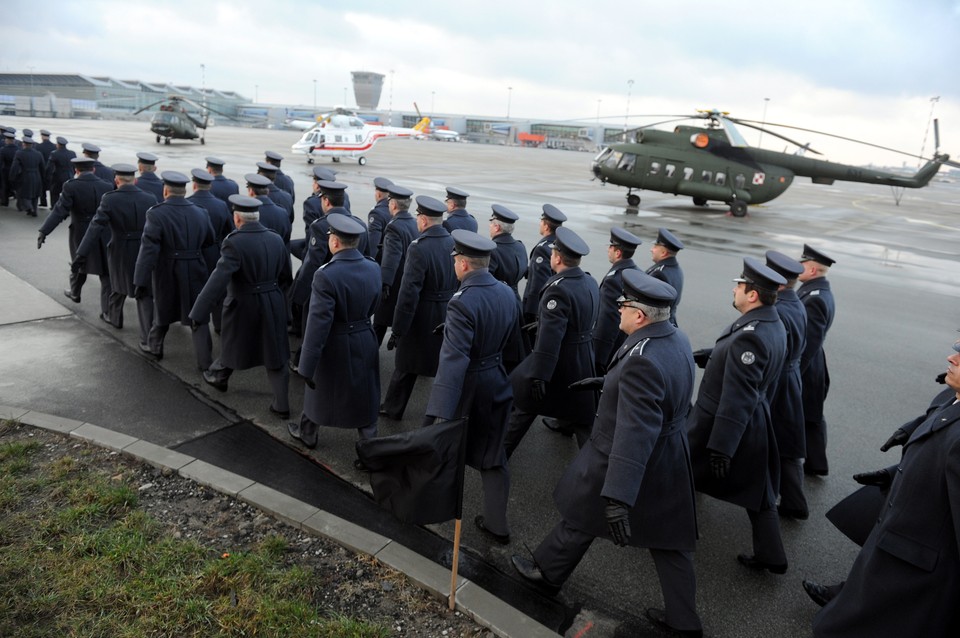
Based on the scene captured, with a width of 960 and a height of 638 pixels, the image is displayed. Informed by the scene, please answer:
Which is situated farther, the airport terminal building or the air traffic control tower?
the air traffic control tower

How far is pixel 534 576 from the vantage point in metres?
3.62

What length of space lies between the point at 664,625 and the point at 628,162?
19.7 meters

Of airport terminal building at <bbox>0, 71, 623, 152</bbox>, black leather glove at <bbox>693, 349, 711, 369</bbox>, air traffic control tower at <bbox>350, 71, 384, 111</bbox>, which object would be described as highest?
air traffic control tower at <bbox>350, 71, 384, 111</bbox>

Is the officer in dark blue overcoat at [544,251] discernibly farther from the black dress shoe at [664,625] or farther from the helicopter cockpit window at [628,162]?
the helicopter cockpit window at [628,162]

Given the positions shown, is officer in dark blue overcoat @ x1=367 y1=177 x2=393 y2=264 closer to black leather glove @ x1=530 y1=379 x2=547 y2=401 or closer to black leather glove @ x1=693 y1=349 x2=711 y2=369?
black leather glove @ x1=530 y1=379 x2=547 y2=401

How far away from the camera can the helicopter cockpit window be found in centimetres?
2131

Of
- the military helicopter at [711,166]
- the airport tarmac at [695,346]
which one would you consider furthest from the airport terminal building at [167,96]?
the airport tarmac at [695,346]

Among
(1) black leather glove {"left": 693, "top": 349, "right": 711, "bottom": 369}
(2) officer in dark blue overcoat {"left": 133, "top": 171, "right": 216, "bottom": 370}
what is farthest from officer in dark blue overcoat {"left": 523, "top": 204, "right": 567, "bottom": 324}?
(2) officer in dark blue overcoat {"left": 133, "top": 171, "right": 216, "bottom": 370}

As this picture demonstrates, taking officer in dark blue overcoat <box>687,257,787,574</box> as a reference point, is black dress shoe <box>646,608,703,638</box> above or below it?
below

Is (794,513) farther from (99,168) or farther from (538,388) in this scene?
(99,168)

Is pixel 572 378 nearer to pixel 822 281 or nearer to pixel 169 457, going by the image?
pixel 822 281

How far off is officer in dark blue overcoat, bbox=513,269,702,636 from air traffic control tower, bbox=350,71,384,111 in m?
160

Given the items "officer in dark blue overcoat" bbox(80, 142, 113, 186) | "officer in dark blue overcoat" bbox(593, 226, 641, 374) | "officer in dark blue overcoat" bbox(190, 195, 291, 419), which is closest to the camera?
"officer in dark blue overcoat" bbox(593, 226, 641, 374)

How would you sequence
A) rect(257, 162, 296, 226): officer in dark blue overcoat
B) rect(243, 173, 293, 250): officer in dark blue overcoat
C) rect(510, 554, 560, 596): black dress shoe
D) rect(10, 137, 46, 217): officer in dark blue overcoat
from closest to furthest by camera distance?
rect(510, 554, 560, 596): black dress shoe, rect(243, 173, 293, 250): officer in dark blue overcoat, rect(257, 162, 296, 226): officer in dark blue overcoat, rect(10, 137, 46, 217): officer in dark blue overcoat
